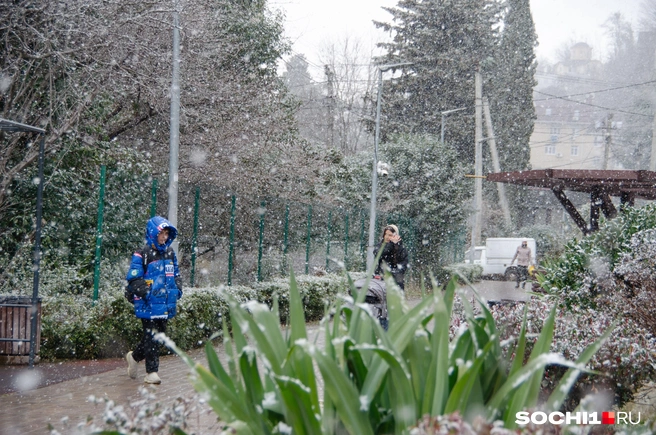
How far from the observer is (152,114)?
1844cm

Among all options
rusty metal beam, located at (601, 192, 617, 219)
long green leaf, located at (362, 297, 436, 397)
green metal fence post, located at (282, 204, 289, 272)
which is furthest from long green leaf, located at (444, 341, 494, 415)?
green metal fence post, located at (282, 204, 289, 272)

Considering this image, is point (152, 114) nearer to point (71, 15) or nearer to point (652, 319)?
point (71, 15)

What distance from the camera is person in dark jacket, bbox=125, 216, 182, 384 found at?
25.3 ft

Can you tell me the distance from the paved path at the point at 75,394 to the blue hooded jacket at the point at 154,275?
82 centimetres

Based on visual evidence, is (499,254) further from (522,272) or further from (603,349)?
(603,349)

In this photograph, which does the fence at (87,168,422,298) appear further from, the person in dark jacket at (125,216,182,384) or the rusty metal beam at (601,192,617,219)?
the rusty metal beam at (601,192,617,219)

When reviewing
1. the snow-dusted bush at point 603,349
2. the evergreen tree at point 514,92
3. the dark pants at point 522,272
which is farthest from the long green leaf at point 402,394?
the evergreen tree at point 514,92

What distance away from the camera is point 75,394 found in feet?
24.6

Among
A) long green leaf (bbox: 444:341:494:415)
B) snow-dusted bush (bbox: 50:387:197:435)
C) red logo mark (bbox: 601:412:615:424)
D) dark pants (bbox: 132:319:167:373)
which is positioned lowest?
dark pants (bbox: 132:319:167:373)

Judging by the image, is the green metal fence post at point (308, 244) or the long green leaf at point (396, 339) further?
the green metal fence post at point (308, 244)

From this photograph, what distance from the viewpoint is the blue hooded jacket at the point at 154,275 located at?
25.3 feet

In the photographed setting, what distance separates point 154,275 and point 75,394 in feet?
4.73

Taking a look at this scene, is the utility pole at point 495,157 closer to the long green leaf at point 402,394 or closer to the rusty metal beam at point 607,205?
the rusty metal beam at point 607,205

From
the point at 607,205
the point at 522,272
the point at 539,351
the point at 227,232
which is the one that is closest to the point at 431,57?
the point at 522,272
